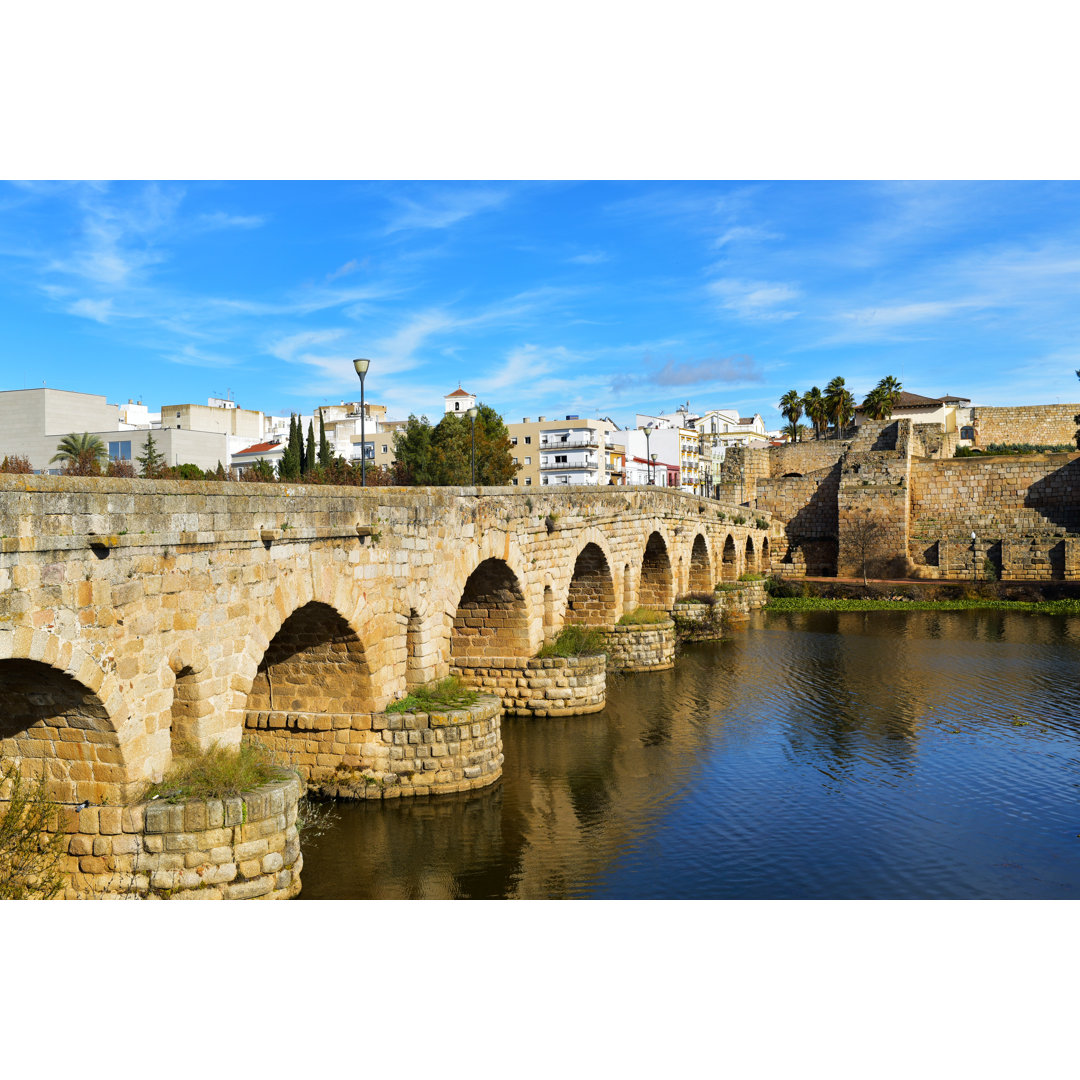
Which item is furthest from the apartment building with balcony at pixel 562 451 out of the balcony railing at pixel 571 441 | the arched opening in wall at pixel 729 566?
the arched opening in wall at pixel 729 566

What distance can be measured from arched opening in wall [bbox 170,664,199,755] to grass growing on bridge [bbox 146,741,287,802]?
0.10 meters

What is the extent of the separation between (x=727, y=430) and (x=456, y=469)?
6226 centimetres

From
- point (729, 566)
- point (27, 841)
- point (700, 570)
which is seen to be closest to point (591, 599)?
point (700, 570)

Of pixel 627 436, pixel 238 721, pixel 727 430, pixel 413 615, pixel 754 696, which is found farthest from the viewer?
pixel 727 430

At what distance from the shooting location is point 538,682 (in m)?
19.5

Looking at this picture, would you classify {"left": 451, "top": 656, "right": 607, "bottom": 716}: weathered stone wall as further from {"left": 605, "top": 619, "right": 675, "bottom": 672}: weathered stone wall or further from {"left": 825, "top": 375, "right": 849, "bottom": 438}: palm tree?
{"left": 825, "top": 375, "right": 849, "bottom": 438}: palm tree

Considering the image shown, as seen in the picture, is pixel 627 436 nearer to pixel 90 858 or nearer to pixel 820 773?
pixel 820 773

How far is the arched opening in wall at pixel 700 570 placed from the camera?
3659cm

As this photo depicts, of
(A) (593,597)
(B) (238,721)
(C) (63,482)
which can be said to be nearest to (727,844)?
(B) (238,721)

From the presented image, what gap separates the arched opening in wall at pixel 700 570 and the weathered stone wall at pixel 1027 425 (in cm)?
3673

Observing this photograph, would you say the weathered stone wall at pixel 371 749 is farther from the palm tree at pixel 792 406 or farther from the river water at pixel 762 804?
the palm tree at pixel 792 406

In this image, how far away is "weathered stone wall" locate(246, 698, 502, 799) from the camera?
550 inches

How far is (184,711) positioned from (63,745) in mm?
1324

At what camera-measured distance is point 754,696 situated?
22969 mm
